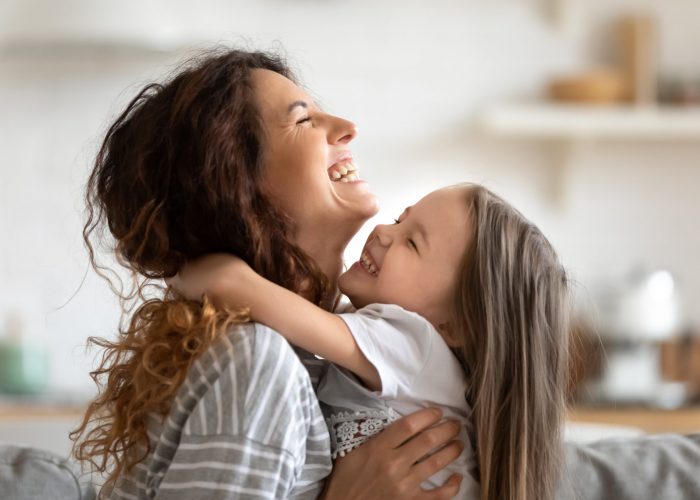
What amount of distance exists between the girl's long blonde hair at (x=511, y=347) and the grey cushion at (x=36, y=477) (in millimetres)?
663

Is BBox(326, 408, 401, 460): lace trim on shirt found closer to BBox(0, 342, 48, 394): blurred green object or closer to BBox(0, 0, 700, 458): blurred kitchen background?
BBox(0, 0, 700, 458): blurred kitchen background

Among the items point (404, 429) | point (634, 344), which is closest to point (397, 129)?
point (634, 344)

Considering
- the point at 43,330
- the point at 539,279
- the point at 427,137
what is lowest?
the point at 43,330

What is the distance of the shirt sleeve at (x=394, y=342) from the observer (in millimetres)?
1522

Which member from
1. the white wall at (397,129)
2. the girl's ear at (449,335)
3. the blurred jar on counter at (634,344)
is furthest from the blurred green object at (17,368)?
the girl's ear at (449,335)

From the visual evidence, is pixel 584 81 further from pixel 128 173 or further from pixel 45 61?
pixel 128 173

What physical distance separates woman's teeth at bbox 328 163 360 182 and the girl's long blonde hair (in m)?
0.24

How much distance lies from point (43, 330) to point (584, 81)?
215cm

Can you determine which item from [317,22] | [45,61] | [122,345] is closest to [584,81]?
[317,22]

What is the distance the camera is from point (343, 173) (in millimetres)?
1812

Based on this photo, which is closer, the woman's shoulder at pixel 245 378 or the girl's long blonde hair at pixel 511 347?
the woman's shoulder at pixel 245 378

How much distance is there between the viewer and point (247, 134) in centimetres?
170

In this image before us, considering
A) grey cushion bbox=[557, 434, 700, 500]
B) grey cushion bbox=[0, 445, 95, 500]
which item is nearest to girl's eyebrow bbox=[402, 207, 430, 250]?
grey cushion bbox=[557, 434, 700, 500]

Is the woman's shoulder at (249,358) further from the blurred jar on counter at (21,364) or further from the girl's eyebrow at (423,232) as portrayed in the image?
the blurred jar on counter at (21,364)
